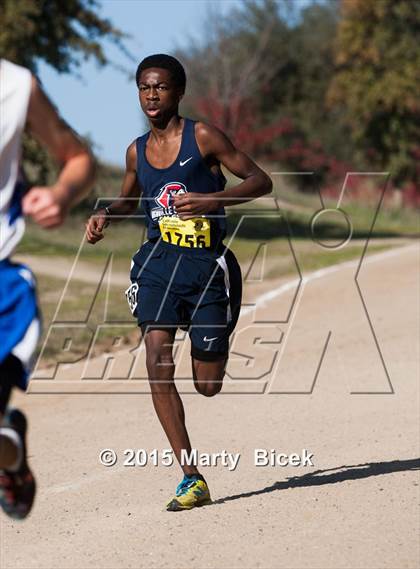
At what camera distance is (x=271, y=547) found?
20.7ft

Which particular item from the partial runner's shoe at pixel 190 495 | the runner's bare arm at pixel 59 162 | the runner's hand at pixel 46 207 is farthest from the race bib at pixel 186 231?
the runner's hand at pixel 46 207

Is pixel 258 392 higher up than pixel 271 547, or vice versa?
pixel 271 547

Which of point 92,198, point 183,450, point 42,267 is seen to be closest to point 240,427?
point 183,450

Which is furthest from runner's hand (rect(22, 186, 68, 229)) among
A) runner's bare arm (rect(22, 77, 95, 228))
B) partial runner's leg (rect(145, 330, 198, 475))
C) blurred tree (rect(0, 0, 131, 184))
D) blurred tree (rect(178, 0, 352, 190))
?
blurred tree (rect(178, 0, 352, 190))

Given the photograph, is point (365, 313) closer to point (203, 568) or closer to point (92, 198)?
point (203, 568)

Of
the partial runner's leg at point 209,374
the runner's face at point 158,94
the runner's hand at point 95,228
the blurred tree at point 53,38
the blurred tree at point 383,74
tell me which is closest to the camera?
the runner's hand at point 95,228

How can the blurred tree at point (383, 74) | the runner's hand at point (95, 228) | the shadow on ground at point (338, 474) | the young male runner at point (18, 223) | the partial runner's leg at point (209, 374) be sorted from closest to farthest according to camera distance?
the young male runner at point (18, 223), the runner's hand at point (95, 228), the partial runner's leg at point (209, 374), the shadow on ground at point (338, 474), the blurred tree at point (383, 74)

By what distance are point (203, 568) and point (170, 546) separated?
0.44 m

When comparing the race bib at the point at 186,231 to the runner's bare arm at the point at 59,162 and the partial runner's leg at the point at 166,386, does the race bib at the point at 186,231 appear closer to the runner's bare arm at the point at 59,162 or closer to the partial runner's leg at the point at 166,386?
the partial runner's leg at the point at 166,386

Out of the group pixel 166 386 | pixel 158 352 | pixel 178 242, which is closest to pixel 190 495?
pixel 166 386

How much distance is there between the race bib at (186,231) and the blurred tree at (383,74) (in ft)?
103

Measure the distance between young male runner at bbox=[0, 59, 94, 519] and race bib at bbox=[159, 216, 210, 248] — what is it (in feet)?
9.10

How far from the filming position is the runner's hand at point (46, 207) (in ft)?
12.5

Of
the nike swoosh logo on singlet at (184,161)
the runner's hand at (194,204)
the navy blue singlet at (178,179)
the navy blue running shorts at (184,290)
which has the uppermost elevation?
the runner's hand at (194,204)
